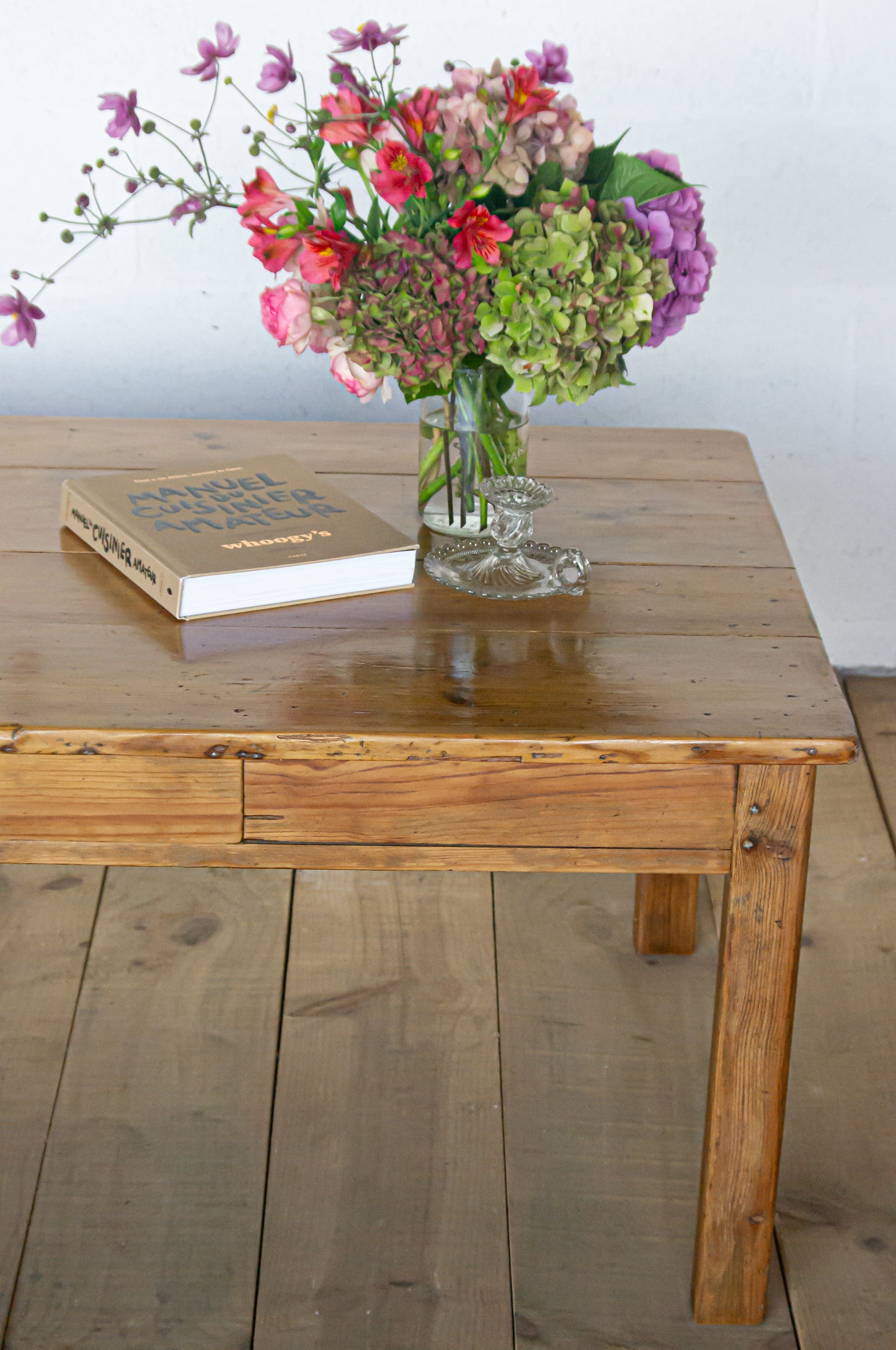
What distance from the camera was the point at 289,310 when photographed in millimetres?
1085

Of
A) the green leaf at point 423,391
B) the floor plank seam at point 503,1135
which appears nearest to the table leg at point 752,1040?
the floor plank seam at point 503,1135

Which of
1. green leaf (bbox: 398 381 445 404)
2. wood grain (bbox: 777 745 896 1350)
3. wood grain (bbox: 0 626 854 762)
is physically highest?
green leaf (bbox: 398 381 445 404)

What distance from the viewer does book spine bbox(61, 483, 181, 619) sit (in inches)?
43.3

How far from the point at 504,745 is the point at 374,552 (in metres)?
0.28

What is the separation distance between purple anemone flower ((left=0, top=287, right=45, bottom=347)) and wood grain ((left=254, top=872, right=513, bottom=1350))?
764 mm

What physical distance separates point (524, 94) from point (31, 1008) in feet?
3.48

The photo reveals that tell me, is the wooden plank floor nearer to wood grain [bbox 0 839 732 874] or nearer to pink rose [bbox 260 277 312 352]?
wood grain [bbox 0 839 732 874]

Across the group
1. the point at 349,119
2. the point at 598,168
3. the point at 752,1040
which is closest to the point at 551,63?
the point at 598,168

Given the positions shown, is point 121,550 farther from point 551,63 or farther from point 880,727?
point 880,727

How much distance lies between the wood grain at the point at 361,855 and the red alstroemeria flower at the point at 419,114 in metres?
0.55

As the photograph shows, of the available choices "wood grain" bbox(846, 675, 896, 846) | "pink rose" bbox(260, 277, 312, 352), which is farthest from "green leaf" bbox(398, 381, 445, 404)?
"wood grain" bbox(846, 675, 896, 846)

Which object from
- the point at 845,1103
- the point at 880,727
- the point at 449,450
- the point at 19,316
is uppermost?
the point at 19,316

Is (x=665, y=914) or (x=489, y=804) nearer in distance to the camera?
(x=489, y=804)

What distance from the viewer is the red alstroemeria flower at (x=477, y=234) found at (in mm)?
1015
